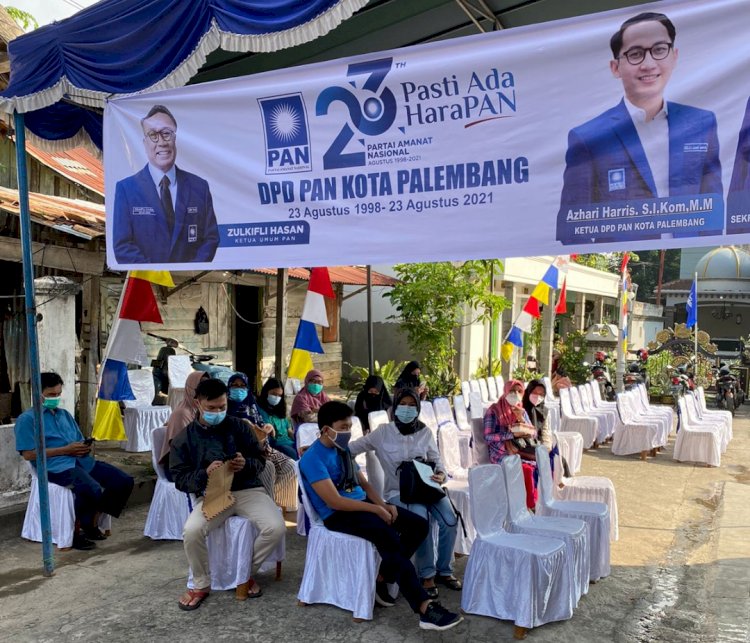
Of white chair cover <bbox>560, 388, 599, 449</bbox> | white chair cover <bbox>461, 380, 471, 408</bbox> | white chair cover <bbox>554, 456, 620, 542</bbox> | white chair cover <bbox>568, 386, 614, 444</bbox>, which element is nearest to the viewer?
white chair cover <bbox>554, 456, 620, 542</bbox>

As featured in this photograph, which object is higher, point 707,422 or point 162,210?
point 162,210

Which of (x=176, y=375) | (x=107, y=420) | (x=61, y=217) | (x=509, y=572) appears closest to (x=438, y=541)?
(x=509, y=572)

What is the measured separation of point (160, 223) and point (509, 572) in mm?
3162

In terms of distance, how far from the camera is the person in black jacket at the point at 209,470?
15.2 ft

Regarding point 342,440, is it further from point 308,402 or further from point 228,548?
point 308,402

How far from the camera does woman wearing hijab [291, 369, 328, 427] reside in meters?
7.43

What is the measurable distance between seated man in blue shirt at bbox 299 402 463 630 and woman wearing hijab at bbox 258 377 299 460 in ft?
7.82

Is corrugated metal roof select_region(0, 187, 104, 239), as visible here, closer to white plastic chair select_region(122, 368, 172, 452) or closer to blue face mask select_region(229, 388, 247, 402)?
blue face mask select_region(229, 388, 247, 402)

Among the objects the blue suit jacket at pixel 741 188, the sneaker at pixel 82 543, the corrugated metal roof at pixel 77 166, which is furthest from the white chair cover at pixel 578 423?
the blue suit jacket at pixel 741 188

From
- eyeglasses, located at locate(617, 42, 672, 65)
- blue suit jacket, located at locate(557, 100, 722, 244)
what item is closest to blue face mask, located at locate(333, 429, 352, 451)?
blue suit jacket, located at locate(557, 100, 722, 244)

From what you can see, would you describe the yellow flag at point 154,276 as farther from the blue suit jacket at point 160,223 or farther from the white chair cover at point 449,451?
the white chair cover at point 449,451

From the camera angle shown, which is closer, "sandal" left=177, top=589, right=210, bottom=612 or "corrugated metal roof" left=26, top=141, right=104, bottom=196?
"sandal" left=177, top=589, right=210, bottom=612

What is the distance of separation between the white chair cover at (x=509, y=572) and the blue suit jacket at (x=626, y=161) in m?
2.03

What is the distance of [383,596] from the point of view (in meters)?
4.65
